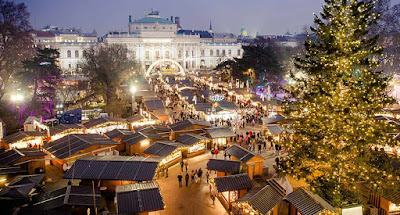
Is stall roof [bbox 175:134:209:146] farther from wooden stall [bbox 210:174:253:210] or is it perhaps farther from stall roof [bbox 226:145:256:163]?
wooden stall [bbox 210:174:253:210]

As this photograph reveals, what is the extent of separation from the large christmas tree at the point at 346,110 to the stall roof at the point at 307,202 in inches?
15.9

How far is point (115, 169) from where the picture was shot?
13.4 metres

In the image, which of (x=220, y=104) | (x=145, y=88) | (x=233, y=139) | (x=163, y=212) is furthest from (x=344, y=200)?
(x=145, y=88)

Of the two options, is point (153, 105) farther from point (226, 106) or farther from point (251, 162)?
point (251, 162)

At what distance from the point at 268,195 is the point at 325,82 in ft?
14.7

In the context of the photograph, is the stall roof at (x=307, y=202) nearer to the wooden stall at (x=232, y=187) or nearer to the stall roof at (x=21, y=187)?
the wooden stall at (x=232, y=187)

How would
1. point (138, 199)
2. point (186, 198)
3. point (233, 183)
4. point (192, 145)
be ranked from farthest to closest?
point (192, 145) → point (186, 198) → point (233, 183) → point (138, 199)

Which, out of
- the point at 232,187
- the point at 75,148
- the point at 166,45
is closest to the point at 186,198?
the point at 232,187

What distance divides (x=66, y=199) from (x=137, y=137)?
26.7ft

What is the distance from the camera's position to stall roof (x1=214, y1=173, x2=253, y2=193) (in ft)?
40.0

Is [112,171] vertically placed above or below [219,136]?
below

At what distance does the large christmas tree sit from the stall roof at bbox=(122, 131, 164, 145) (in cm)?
1030

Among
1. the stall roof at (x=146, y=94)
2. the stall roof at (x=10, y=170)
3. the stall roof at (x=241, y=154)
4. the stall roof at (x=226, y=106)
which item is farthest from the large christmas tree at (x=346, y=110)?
the stall roof at (x=146, y=94)

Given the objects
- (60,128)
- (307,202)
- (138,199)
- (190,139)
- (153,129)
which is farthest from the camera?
(60,128)
